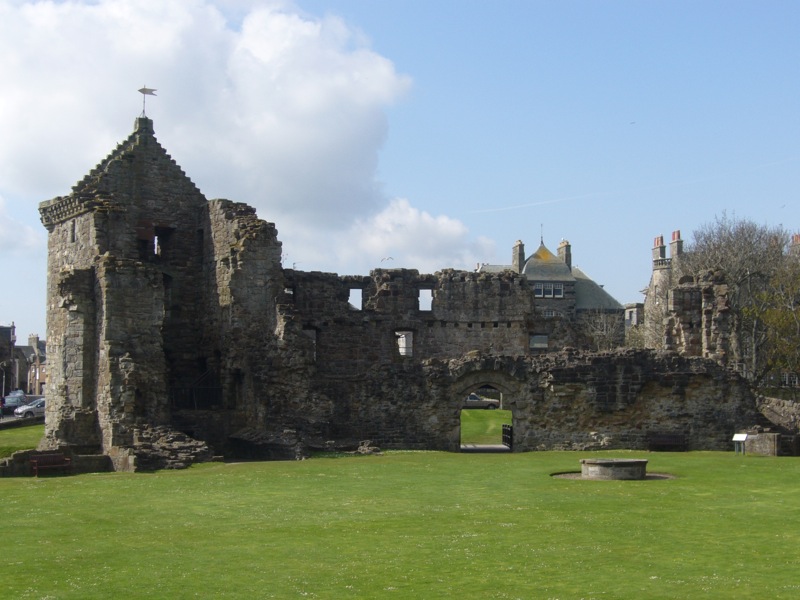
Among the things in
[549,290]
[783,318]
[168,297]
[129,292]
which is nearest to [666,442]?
[129,292]

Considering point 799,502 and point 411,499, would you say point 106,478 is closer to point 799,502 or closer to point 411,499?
point 411,499

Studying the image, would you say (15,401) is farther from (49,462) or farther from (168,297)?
(49,462)

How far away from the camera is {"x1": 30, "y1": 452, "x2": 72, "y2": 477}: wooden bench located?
27875 mm

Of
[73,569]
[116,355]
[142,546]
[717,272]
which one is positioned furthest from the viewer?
[717,272]

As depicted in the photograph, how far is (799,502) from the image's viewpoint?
20406 mm

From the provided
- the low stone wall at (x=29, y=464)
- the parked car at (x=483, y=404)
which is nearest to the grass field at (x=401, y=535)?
the low stone wall at (x=29, y=464)

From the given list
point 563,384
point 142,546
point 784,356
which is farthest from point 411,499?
point 784,356

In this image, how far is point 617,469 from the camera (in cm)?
2491

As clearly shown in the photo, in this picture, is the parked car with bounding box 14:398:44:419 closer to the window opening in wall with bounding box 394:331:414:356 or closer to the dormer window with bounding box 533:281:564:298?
the window opening in wall with bounding box 394:331:414:356

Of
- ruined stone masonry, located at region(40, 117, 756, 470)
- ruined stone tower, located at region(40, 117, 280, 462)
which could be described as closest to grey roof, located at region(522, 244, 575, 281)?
ruined stone masonry, located at region(40, 117, 756, 470)

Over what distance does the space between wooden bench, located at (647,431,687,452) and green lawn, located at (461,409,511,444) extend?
24.1ft

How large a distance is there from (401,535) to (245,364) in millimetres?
20684

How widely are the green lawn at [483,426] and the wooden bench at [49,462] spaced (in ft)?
54.6

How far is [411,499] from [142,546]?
6437 millimetres
